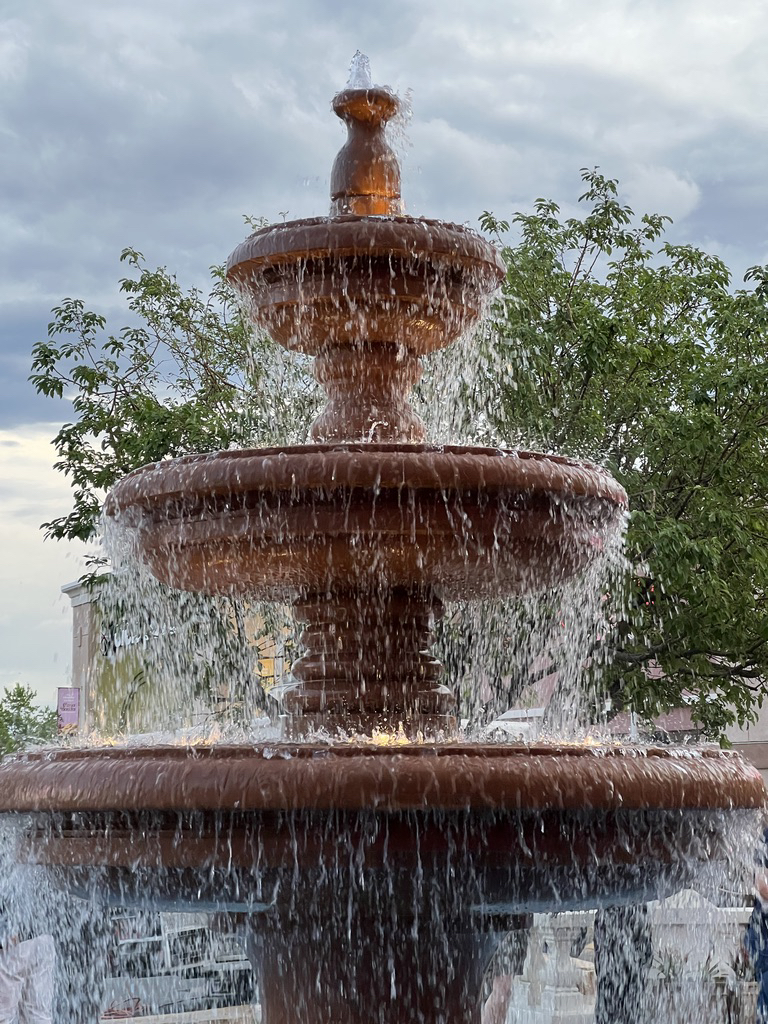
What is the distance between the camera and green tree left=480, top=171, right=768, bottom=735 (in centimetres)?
1148

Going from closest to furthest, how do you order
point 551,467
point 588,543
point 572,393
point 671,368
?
point 551,467 < point 588,543 < point 572,393 < point 671,368

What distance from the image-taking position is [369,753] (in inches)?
161

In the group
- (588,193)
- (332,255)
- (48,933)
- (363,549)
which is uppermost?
(588,193)

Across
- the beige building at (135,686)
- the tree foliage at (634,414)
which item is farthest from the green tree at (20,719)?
the tree foliage at (634,414)

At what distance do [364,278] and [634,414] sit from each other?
292 inches

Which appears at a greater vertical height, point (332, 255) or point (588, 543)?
point (332, 255)

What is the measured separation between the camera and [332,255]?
5.81 meters

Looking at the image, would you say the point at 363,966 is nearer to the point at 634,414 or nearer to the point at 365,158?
the point at 365,158

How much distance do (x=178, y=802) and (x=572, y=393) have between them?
9085mm

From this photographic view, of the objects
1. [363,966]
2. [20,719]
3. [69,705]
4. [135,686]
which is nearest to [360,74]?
[363,966]

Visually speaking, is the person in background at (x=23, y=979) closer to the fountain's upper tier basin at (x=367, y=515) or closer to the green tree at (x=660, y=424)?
the fountain's upper tier basin at (x=367, y=515)

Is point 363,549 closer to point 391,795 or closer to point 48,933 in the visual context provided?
point 391,795

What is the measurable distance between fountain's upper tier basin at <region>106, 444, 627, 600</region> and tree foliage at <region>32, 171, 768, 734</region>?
552 cm

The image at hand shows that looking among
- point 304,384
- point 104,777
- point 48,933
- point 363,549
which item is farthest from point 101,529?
point 304,384
